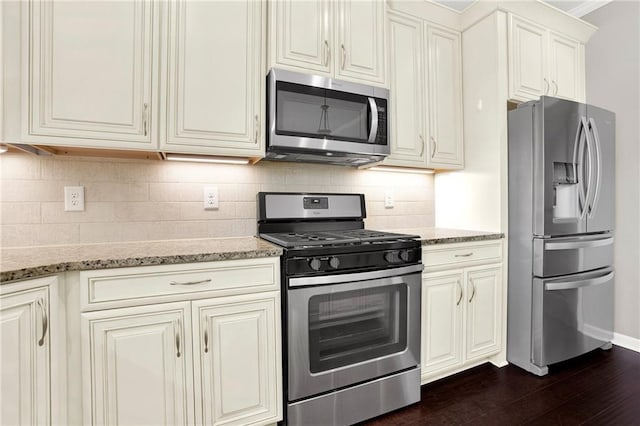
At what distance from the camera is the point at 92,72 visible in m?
1.49

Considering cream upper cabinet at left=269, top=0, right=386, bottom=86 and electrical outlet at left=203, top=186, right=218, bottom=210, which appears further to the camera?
electrical outlet at left=203, top=186, right=218, bottom=210

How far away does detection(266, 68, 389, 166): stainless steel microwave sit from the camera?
1.79m

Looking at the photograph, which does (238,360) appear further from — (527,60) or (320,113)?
(527,60)

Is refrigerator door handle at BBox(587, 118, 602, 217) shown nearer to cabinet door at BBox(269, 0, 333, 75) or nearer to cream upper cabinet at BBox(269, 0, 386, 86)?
cream upper cabinet at BBox(269, 0, 386, 86)

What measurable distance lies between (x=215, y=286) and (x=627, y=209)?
309cm

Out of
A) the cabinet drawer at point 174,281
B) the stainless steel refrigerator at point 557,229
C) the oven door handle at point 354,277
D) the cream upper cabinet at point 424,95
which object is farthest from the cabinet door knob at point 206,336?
the stainless steel refrigerator at point 557,229

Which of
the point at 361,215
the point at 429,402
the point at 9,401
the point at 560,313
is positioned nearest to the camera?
the point at 9,401

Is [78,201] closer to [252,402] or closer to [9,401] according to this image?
[9,401]

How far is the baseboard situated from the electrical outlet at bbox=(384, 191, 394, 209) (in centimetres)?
208

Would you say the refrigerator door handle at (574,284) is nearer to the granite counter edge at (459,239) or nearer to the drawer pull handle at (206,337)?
the granite counter edge at (459,239)

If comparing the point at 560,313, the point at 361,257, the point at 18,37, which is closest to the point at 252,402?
the point at 361,257

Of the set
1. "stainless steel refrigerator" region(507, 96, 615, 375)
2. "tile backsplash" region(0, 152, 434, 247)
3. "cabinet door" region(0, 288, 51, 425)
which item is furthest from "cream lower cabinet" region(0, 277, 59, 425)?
"stainless steel refrigerator" region(507, 96, 615, 375)

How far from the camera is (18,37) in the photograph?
1375 mm

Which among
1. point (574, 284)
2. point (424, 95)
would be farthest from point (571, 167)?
point (424, 95)
